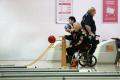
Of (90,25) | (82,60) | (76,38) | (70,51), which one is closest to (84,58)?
(82,60)

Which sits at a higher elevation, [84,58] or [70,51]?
[70,51]

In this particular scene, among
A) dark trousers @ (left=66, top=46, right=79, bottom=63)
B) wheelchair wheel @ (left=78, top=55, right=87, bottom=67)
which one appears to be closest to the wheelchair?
wheelchair wheel @ (left=78, top=55, right=87, bottom=67)

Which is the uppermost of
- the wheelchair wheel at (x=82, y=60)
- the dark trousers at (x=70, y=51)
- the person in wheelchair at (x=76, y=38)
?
the person in wheelchair at (x=76, y=38)

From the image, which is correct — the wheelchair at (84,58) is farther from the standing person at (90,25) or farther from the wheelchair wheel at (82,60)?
the standing person at (90,25)

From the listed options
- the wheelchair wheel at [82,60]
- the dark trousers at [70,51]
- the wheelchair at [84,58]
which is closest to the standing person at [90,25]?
the wheelchair at [84,58]

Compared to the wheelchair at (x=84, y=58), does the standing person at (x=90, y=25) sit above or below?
above

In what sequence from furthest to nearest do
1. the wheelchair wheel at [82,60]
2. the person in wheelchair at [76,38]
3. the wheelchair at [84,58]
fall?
1. the wheelchair wheel at [82,60]
2. the wheelchair at [84,58]
3. the person in wheelchair at [76,38]

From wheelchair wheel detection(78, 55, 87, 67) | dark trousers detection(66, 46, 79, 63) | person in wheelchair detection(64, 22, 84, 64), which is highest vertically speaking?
person in wheelchair detection(64, 22, 84, 64)

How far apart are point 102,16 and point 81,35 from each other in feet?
10.1

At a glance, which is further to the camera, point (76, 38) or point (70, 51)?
point (70, 51)

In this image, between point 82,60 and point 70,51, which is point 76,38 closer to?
point 70,51

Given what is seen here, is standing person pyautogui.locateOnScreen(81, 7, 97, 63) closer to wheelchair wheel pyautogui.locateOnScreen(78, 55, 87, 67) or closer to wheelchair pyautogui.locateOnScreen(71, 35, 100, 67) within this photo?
wheelchair pyautogui.locateOnScreen(71, 35, 100, 67)

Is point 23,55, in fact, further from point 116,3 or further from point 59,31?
point 116,3

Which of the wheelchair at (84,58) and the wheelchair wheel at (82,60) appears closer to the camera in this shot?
the wheelchair at (84,58)
